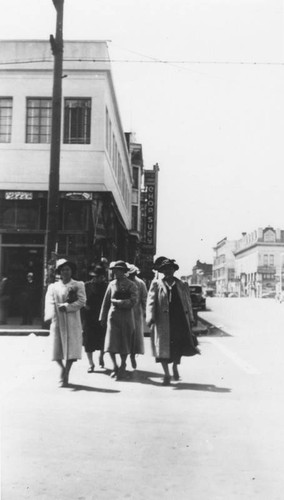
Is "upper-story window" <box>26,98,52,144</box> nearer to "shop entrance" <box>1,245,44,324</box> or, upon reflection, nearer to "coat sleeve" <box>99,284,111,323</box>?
"shop entrance" <box>1,245,44,324</box>

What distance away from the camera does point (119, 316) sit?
9.30 metres

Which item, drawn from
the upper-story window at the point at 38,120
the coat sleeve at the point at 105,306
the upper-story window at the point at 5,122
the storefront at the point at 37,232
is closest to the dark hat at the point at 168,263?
the coat sleeve at the point at 105,306

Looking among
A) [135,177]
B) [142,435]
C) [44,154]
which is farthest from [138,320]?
[135,177]

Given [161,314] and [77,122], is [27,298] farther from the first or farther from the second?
[161,314]

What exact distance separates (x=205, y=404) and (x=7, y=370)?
3929 millimetres

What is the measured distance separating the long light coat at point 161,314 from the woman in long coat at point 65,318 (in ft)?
3.36

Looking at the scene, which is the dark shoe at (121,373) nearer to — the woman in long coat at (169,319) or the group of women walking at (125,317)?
the group of women walking at (125,317)

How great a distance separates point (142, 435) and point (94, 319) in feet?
15.1

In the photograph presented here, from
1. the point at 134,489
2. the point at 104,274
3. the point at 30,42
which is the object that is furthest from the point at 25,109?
the point at 134,489

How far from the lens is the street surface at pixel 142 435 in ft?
14.3

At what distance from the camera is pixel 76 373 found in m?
9.78

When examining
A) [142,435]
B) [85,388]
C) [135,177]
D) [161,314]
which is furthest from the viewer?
[135,177]

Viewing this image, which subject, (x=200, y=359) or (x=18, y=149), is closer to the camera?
(x=200, y=359)

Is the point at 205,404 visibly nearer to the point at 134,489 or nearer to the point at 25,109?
the point at 134,489
